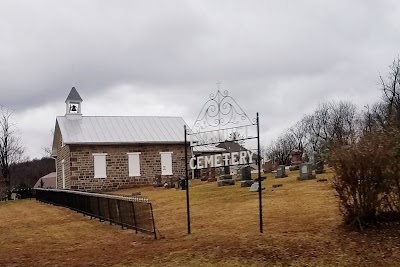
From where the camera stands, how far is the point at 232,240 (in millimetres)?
9688

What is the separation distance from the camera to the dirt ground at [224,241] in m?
8.31

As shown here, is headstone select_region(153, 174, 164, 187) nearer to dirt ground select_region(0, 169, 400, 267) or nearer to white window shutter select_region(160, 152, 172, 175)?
white window shutter select_region(160, 152, 172, 175)

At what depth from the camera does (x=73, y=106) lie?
110 feet

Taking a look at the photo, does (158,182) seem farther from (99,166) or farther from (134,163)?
(99,166)

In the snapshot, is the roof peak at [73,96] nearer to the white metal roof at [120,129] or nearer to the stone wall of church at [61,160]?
the white metal roof at [120,129]

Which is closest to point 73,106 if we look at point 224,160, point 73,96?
point 73,96

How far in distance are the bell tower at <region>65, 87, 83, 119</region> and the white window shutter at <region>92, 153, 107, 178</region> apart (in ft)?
13.8

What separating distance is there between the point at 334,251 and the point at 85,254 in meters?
4.98

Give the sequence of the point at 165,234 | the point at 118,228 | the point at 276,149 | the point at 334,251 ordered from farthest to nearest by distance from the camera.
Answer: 1. the point at 276,149
2. the point at 118,228
3. the point at 165,234
4. the point at 334,251

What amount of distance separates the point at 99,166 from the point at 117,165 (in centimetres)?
119

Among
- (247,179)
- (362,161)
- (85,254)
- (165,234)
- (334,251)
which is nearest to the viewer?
(334,251)

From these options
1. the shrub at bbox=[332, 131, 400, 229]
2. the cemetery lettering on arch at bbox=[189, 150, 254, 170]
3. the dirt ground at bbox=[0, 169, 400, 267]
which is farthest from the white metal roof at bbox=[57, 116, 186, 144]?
the shrub at bbox=[332, 131, 400, 229]

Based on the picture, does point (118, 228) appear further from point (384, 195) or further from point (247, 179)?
point (247, 179)

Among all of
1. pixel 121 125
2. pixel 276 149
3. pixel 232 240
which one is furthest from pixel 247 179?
pixel 276 149
